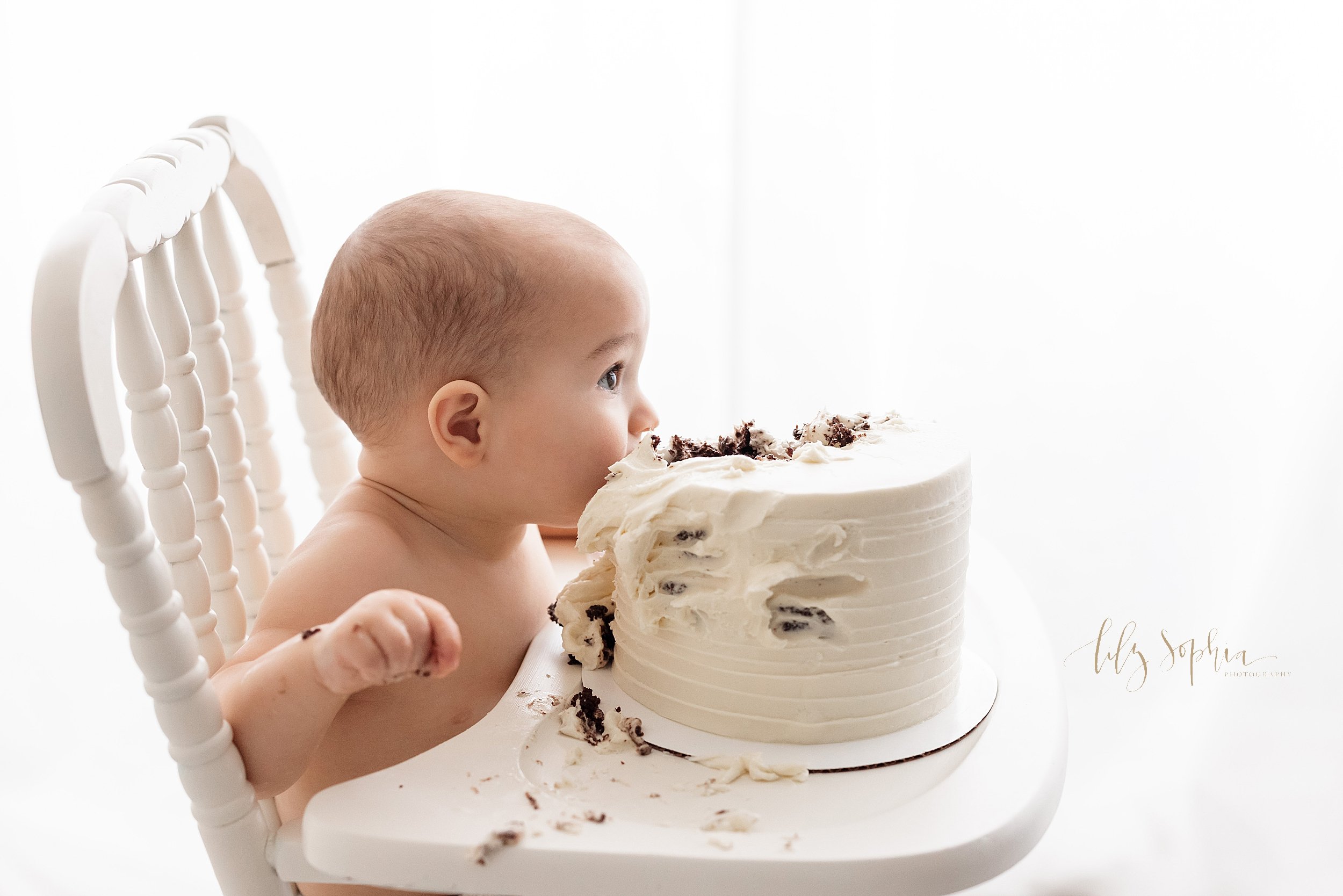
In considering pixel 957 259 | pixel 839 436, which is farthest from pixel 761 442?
pixel 957 259

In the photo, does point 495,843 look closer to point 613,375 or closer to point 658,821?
point 658,821

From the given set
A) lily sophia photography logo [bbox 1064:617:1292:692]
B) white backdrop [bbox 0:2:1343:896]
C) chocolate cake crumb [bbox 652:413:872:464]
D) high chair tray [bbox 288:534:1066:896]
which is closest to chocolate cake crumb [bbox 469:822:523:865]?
high chair tray [bbox 288:534:1066:896]

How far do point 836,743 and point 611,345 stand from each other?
0.32 meters

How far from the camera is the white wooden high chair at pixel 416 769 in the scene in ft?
1.86

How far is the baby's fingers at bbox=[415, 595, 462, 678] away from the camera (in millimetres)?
587

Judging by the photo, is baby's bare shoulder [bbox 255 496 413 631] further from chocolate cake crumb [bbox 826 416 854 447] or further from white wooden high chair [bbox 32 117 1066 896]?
chocolate cake crumb [bbox 826 416 854 447]

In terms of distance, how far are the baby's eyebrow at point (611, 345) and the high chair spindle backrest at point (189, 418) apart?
295mm

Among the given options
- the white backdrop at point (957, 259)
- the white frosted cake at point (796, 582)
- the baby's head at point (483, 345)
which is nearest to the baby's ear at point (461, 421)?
the baby's head at point (483, 345)

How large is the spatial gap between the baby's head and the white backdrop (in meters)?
0.72

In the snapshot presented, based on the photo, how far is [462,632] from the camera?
81 centimetres

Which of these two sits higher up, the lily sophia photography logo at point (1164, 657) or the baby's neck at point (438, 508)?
the baby's neck at point (438, 508)

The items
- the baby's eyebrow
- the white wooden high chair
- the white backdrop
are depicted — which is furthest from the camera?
the white backdrop

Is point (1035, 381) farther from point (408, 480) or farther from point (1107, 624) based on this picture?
point (408, 480)

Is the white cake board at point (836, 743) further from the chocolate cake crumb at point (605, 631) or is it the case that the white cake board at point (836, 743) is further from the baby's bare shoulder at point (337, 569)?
the baby's bare shoulder at point (337, 569)
